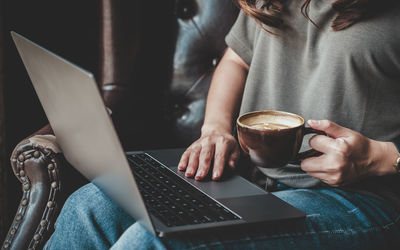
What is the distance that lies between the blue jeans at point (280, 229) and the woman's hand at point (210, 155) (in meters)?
0.13

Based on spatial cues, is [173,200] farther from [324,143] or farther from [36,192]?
[36,192]

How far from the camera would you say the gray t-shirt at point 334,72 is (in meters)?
0.85

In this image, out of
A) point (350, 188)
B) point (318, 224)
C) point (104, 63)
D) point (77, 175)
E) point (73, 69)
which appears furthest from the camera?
point (104, 63)

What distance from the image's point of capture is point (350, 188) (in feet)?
2.89

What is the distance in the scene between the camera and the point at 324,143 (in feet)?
2.48

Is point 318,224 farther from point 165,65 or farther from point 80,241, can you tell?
point 165,65

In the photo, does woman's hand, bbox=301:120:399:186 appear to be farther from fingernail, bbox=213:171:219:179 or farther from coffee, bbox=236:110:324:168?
fingernail, bbox=213:171:219:179

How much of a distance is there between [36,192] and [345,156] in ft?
2.16

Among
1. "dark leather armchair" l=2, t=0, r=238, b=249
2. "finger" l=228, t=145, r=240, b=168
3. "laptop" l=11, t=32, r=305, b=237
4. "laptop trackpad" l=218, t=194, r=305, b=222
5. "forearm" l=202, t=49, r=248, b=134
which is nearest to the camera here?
"laptop" l=11, t=32, r=305, b=237

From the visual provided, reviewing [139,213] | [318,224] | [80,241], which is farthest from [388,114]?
[80,241]

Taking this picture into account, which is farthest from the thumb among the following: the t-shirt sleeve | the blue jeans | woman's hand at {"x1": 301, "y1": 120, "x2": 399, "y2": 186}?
the t-shirt sleeve

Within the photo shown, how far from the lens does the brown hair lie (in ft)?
2.76

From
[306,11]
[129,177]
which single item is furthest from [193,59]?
[129,177]

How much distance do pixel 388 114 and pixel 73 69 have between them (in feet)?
2.09
